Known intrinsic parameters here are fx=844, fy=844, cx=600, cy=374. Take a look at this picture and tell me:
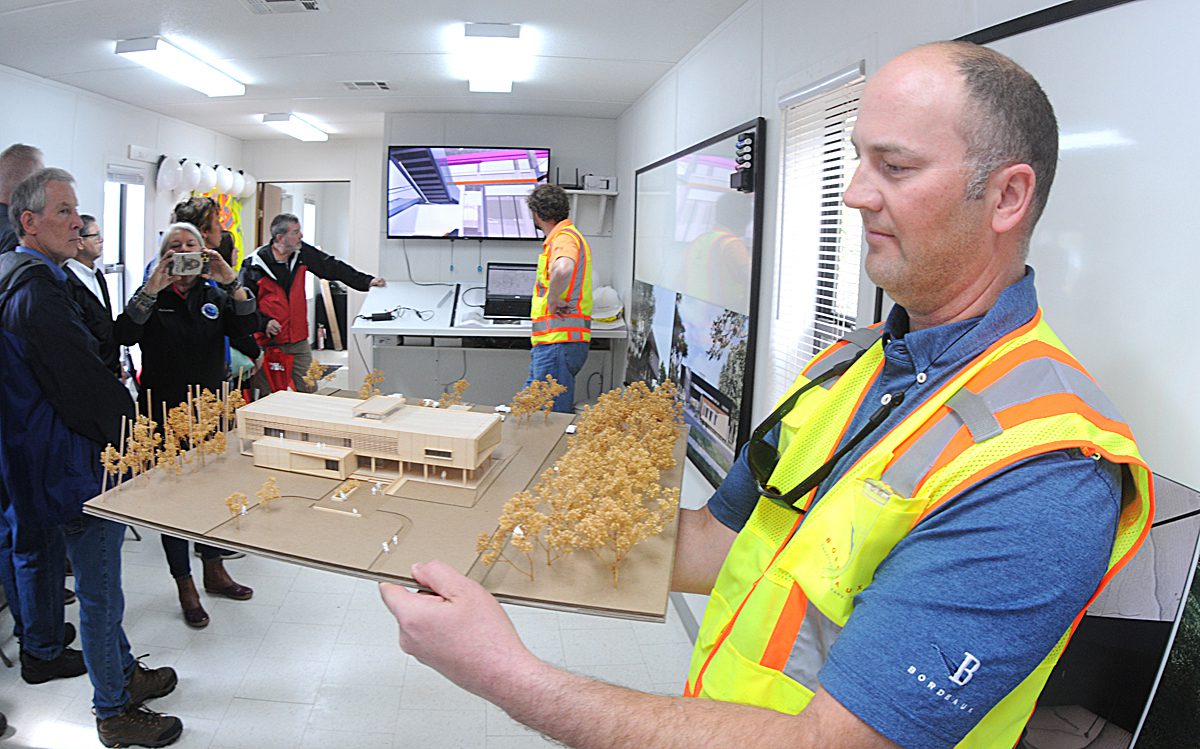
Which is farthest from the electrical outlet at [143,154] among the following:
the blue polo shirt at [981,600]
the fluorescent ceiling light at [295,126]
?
the blue polo shirt at [981,600]

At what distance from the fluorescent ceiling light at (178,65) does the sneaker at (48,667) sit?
2996 mm

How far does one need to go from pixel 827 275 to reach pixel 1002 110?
1.57 meters

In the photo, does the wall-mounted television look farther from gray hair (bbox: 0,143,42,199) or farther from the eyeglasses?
the eyeglasses

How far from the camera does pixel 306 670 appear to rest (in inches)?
121

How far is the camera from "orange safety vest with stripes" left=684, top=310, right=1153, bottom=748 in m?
0.81

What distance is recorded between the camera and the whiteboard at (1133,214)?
3.61 ft

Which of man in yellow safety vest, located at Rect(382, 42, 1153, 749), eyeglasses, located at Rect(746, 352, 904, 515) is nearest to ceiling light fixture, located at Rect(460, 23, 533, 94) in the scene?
eyeglasses, located at Rect(746, 352, 904, 515)

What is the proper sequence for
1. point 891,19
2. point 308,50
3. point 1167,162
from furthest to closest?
point 308,50, point 891,19, point 1167,162

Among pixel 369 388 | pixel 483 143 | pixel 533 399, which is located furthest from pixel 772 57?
pixel 483 143

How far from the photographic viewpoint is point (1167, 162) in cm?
112

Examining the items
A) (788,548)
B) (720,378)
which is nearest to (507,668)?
(788,548)

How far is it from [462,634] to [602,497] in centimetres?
48

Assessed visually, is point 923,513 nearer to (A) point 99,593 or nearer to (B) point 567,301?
(A) point 99,593

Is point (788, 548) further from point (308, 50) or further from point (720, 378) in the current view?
point (308, 50)
